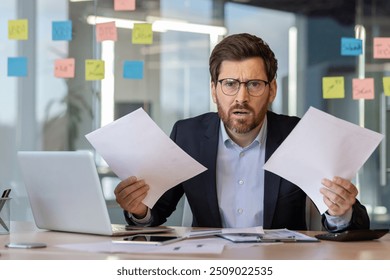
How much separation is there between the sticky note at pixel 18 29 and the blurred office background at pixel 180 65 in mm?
32

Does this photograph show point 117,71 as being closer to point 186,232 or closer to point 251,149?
point 251,149

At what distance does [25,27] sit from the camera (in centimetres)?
409

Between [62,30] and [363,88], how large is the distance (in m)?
1.65

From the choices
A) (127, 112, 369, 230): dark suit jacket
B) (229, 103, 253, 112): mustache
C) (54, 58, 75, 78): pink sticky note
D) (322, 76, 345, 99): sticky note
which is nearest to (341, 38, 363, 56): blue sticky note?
(322, 76, 345, 99): sticky note

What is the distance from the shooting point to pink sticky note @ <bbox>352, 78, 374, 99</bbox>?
13.0ft

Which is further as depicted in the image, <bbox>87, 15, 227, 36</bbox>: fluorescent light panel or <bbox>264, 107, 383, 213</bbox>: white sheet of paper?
<bbox>87, 15, 227, 36</bbox>: fluorescent light panel

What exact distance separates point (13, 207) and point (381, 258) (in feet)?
9.80

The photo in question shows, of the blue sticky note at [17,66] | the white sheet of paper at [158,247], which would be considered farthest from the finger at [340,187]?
the blue sticky note at [17,66]

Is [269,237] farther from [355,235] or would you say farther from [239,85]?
[239,85]

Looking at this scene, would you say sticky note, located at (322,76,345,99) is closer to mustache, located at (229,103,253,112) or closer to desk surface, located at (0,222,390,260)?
mustache, located at (229,103,253,112)

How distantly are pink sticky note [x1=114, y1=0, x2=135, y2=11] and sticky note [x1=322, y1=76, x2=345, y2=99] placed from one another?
110 centimetres

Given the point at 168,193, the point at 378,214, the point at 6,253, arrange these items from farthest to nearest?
1. the point at 378,214
2. the point at 168,193
3. the point at 6,253

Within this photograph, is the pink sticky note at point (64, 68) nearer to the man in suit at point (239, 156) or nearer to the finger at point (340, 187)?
the man in suit at point (239, 156)
